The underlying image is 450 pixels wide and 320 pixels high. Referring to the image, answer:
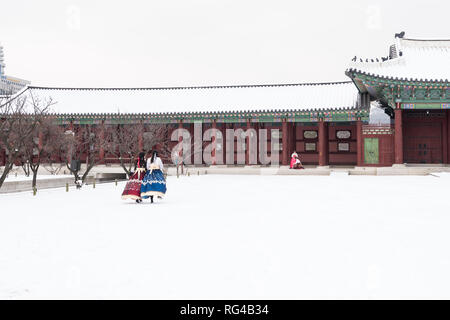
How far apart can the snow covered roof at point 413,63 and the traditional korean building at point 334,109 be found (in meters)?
0.05

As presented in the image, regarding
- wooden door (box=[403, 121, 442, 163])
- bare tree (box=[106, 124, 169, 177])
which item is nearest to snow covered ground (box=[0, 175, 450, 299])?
wooden door (box=[403, 121, 442, 163])

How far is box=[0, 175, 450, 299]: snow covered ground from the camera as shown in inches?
167

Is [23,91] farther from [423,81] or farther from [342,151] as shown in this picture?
[423,81]

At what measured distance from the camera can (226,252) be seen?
5746 mm

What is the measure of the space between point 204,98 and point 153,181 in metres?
22.9

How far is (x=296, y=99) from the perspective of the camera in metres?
31.7

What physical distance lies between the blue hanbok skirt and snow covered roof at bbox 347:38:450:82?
1626 cm

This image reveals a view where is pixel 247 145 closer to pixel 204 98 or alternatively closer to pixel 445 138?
pixel 204 98

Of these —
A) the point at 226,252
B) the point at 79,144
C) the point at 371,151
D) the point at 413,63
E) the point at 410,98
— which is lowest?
the point at 226,252

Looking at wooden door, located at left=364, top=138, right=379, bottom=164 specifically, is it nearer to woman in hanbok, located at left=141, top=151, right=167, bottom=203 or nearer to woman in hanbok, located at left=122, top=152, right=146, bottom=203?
woman in hanbok, located at left=141, top=151, right=167, bottom=203

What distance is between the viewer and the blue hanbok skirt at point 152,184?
11789 millimetres

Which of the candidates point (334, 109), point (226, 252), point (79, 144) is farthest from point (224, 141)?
point (226, 252)

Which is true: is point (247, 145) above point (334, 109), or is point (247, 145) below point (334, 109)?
below

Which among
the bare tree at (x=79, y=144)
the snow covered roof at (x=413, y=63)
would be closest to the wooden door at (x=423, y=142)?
the snow covered roof at (x=413, y=63)
